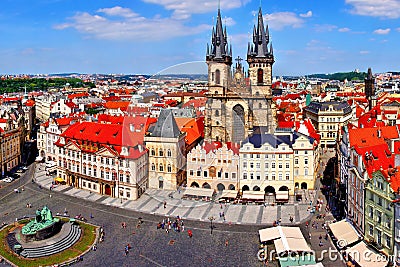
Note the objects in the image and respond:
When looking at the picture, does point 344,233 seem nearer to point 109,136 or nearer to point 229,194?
point 229,194

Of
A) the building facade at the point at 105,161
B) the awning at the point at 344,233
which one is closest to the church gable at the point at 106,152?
the building facade at the point at 105,161

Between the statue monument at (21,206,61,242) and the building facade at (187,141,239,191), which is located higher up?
the building facade at (187,141,239,191)

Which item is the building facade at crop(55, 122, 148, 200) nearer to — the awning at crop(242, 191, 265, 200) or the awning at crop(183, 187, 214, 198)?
the awning at crop(183, 187, 214, 198)

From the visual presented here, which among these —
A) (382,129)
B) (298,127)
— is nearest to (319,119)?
→ (298,127)

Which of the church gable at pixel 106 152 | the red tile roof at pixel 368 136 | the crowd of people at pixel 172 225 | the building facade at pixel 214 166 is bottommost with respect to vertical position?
the crowd of people at pixel 172 225

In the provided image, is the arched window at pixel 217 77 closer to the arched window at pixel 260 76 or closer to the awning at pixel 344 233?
the arched window at pixel 260 76

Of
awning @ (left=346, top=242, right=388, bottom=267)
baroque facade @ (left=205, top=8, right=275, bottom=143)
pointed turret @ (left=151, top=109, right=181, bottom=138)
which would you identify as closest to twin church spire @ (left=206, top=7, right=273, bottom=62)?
baroque facade @ (left=205, top=8, right=275, bottom=143)
